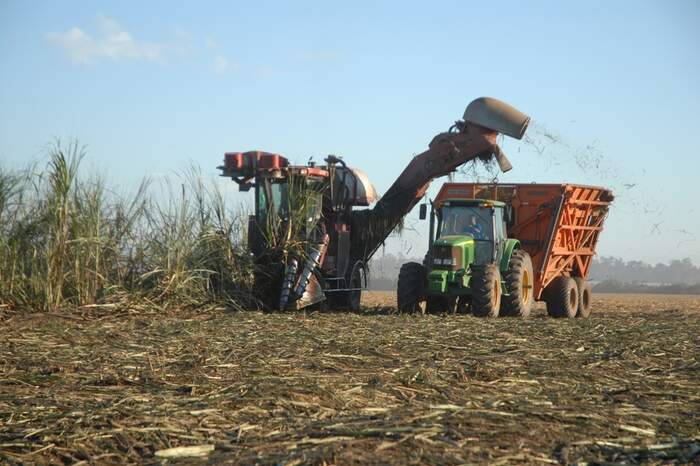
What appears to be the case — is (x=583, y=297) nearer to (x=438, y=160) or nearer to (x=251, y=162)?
(x=438, y=160)

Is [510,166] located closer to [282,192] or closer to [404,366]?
[282,192]

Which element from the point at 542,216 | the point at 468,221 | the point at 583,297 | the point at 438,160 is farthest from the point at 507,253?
the point at 583,297

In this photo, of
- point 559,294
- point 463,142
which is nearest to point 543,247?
point 559,294

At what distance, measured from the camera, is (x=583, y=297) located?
19000mm

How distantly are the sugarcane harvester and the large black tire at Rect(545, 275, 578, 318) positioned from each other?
8.40ft

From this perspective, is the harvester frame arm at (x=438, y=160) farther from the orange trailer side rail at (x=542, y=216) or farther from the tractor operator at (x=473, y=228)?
the tractor operator at (x=473, y=228)

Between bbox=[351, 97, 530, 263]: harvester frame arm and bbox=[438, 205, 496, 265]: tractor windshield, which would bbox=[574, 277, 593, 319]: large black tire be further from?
bbox=[438, 205, 496, 265]: tractor windshield

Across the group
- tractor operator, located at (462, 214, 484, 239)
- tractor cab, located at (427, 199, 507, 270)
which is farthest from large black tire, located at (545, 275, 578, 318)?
tractor operator, located at (462, 214, 484, 239)

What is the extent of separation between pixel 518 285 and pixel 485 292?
3.35 ft

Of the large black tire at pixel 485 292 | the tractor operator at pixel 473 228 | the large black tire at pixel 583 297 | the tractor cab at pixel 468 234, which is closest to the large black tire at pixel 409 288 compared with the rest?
the tractor cab at pixel 468 234

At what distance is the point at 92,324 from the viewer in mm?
12109

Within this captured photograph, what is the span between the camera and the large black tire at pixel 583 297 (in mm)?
18578

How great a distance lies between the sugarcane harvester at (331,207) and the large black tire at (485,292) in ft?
8.70

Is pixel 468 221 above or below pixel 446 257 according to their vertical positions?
above
